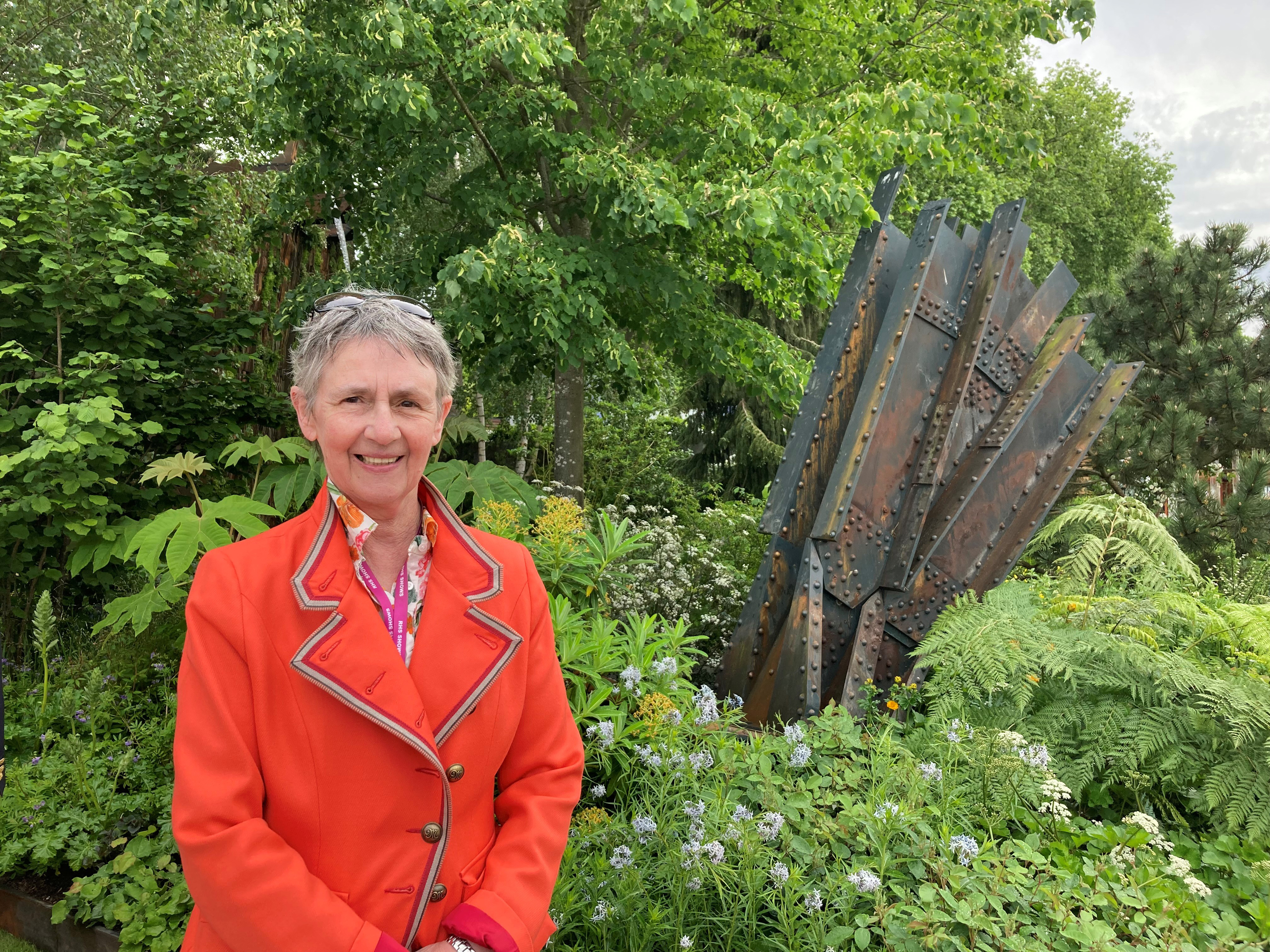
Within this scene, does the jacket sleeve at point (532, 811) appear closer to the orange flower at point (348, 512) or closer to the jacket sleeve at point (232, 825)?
the jacket sleeve at point (232, 825)

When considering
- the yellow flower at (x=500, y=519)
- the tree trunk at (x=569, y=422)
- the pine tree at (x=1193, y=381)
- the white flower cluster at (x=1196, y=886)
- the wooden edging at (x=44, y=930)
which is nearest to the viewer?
the white flower cluster at (x=1196, y=886)

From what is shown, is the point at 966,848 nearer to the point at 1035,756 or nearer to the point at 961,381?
the point at 1035,756

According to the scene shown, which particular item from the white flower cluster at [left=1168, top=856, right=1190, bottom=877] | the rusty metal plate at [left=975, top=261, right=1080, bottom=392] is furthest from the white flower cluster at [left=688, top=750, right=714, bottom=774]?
the rusty metal plate at [left=975, top=261, right=1080, bottom=392]

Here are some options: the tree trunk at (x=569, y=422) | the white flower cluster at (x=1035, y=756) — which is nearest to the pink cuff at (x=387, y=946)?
the white flower cluster at (x=1035, y=756)

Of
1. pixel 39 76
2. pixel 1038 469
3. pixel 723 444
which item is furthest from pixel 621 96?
pixel 39 76

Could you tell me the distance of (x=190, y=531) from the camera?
3.39 m

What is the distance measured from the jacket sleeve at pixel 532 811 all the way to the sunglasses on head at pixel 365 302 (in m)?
0.56

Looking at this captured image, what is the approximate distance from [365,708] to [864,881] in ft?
4.77

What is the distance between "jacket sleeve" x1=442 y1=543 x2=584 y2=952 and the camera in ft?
4.77

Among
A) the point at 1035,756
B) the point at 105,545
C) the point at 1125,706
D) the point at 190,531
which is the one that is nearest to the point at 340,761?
the point at 1035,756

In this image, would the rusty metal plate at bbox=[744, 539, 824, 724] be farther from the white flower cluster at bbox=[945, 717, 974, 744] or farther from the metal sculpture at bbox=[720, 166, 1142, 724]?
the white flower cluster at bbox=[945, 717, 974, 744]

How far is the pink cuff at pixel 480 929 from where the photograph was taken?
1422 millimetres

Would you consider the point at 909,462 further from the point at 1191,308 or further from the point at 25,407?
the point at 1191,308

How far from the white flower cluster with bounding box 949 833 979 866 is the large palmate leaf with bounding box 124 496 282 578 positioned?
283cm
